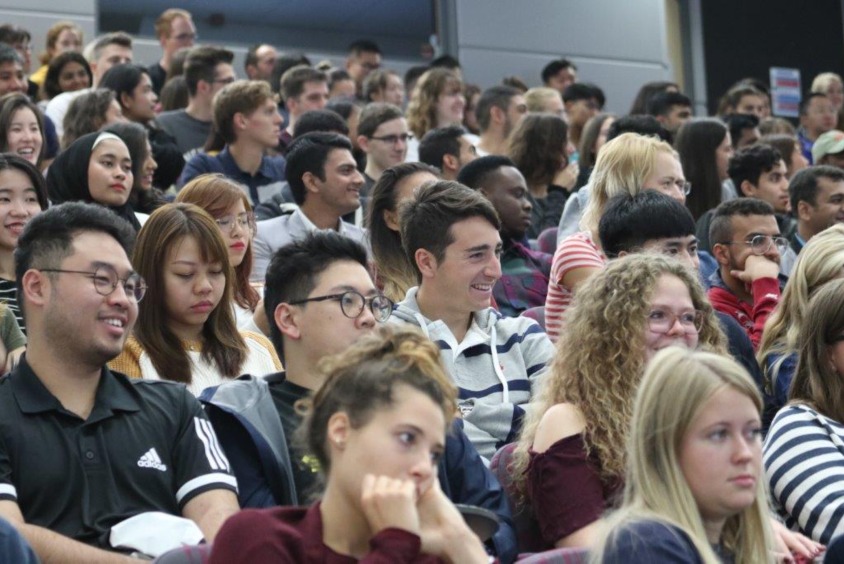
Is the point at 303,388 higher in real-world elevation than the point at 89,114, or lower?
lower

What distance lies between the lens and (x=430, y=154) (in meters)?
7.83

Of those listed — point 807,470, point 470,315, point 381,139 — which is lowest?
point 807,470

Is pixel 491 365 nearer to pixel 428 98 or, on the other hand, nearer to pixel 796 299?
pixel 796 299

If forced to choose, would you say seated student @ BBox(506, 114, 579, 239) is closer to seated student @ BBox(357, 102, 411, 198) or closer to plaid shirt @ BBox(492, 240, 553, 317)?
seated student @ BBox(357, 102, 411, 198)

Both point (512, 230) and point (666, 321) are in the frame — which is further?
point (512, 230)

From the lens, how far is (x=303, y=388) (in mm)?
3898

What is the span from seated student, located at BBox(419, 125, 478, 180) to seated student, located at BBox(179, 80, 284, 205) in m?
0.85

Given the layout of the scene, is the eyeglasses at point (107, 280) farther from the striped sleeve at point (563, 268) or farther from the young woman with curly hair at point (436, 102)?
the young woman with curly hair at point (436, 102)

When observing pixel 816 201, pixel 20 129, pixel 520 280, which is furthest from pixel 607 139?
pixel 20 129

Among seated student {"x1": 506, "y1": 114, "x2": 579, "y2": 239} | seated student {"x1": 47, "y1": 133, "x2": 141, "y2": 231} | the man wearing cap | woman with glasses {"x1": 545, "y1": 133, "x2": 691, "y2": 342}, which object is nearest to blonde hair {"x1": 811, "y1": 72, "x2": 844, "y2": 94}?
the man wearing cap

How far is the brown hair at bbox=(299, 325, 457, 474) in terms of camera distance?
277 cm

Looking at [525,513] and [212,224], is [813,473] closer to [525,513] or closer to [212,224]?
[525,513]

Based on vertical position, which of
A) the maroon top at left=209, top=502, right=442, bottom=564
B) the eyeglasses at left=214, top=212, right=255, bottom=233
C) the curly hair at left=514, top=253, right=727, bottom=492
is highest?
the eyeglasses at left=214, top=212, right=255, bottom=233

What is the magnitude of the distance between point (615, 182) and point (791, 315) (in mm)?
1099
